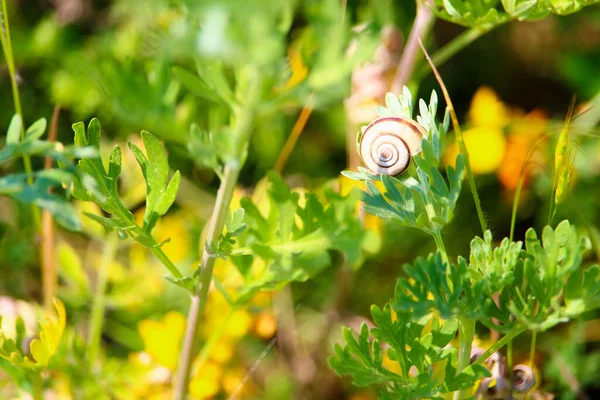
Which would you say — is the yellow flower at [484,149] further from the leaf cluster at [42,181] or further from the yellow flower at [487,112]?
the leaf cluster at [42,181]

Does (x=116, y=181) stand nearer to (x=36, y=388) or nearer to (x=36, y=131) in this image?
(x=36, y=131)

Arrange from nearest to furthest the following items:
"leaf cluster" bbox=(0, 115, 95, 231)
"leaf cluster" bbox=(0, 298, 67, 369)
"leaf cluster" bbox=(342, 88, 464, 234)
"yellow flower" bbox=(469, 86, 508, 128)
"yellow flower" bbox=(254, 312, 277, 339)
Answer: "leaf cluster" bbox=(0, 115, 95, 231), "leaf cluster" bbox=(342, 88, 464, 234), "leaf cluster" bbox=(0, 298, 67, 369), "yellow flower" bbox=(254, 312, 277, 339), "yellow flower" bbox=(469, 86, 508, 128)

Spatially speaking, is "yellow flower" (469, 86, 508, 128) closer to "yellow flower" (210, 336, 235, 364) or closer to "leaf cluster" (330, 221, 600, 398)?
"yellow flower" (210, 336, 235, 364)

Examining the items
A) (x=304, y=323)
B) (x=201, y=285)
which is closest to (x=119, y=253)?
(x=304, y=323)

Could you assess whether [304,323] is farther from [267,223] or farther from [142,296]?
[267,223]

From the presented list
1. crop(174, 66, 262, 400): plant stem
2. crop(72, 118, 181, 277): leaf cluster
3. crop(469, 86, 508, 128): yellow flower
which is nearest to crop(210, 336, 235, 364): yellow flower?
crop(174, 66, 262, 400): plant stem
